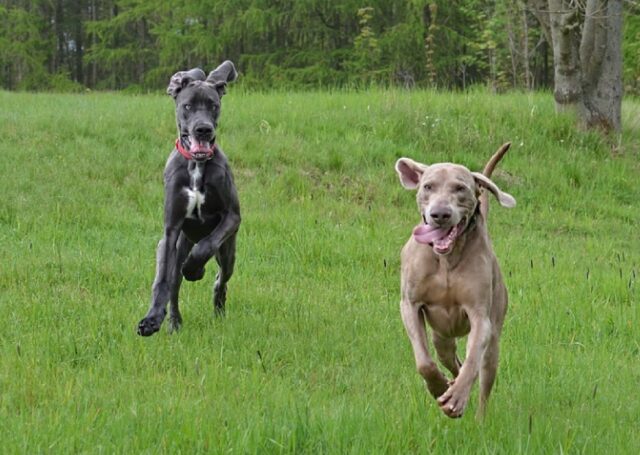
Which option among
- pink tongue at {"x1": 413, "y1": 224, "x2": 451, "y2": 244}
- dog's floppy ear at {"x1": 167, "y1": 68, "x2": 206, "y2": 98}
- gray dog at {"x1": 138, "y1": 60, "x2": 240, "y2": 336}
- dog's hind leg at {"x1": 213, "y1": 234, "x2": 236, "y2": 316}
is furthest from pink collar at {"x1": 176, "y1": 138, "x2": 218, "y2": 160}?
pink tongue at {"x1": 413, "y1": 224, "x2": 451, "y2": 244}

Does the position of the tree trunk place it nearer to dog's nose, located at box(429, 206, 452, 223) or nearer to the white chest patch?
the white chest patch

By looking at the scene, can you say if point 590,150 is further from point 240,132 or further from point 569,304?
point 569,304

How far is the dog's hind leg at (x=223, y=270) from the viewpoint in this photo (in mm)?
6727

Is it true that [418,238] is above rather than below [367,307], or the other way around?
above

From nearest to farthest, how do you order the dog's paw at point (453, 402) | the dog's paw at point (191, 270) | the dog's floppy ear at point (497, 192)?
the dog's paw at point (453, 402)
the dog's floppy ear at point (497, 192)
the dog's paw at point (191, 270)

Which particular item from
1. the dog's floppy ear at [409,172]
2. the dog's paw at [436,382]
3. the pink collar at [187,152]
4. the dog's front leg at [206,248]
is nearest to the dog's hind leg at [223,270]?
the dog's front leg at [206,248]

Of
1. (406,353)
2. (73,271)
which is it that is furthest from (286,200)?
(406,353)

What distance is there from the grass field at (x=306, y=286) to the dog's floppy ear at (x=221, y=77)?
1635 millimetres

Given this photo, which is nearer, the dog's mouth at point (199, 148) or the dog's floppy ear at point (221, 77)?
the dog's mouth at point (199, 148)

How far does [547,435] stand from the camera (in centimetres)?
427

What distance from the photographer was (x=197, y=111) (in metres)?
6.28

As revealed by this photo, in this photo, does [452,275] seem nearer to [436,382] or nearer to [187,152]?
[436,382]

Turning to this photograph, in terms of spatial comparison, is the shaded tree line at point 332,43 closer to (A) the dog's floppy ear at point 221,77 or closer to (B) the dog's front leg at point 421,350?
(A) the dog's floppy ear at point 221,77

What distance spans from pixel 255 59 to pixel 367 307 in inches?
996
